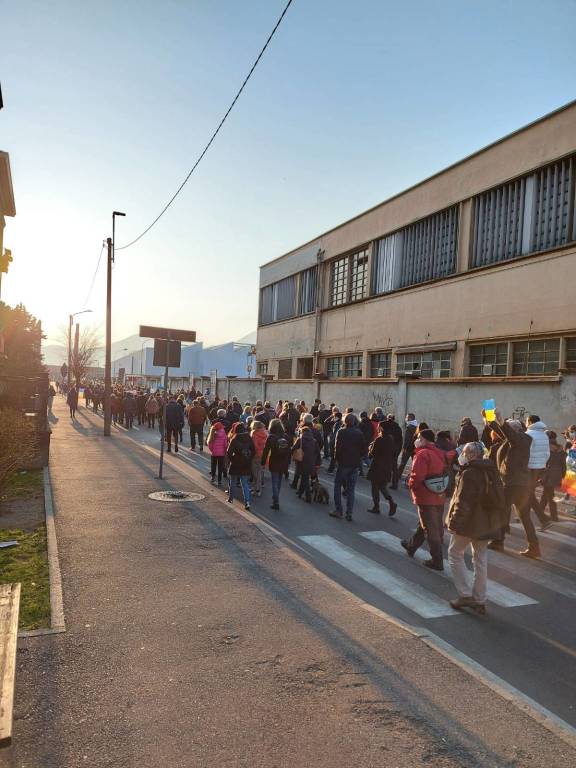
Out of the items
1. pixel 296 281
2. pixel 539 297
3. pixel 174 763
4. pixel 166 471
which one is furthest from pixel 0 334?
pixel 174 763

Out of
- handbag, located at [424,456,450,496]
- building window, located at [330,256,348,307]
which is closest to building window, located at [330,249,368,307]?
building window, located at [330,256,348,307]

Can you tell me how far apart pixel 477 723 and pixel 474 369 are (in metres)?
17.6

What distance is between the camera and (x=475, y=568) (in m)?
5.88

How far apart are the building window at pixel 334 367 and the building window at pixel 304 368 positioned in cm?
248

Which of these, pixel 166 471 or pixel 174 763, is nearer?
pixel 174 763

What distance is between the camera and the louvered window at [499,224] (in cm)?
1900

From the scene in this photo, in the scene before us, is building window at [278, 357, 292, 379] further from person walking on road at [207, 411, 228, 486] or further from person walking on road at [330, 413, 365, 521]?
person walking on road at [330, 413, 365, 521]

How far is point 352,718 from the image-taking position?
12.3ft

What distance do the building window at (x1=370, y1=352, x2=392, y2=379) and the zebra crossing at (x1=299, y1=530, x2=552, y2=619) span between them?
17.7 meters

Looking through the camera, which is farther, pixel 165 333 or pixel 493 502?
pixel 165 333

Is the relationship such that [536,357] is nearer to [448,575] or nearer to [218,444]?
[218,444]

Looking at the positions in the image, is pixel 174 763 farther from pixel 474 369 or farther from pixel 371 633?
pixel 474 369

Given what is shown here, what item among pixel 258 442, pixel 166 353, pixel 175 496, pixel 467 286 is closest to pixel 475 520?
Answer: pixel 258 442

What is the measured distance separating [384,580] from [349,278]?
82.9 ft
